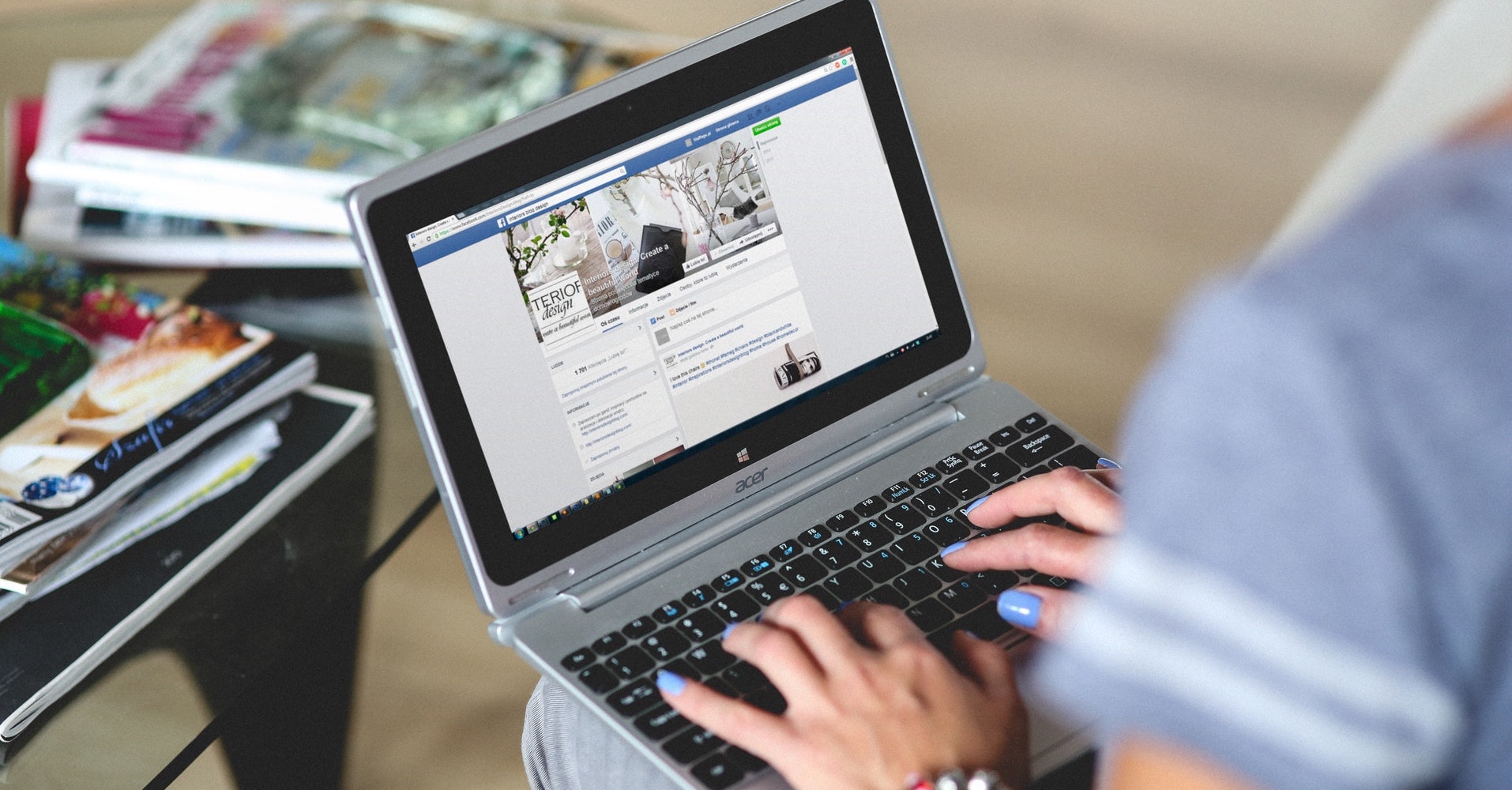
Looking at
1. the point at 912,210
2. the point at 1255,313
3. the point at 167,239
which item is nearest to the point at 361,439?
the point at 167,239

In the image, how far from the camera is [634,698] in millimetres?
794

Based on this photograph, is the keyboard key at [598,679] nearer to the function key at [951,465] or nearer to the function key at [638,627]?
the function key at [638,627]

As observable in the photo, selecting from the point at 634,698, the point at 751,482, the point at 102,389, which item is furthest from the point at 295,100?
the point at 634,698

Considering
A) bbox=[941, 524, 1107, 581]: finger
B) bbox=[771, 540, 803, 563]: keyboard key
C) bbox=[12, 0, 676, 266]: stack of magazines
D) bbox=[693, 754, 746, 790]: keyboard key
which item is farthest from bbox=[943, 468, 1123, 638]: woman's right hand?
bbox=[12, 0, 676, 266]: stack of magazines

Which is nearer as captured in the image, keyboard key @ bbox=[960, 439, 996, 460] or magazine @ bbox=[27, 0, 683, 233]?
keyboard key @ bbox=[960, 439, 996, 460]

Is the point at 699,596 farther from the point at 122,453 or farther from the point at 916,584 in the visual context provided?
the point at 122,453

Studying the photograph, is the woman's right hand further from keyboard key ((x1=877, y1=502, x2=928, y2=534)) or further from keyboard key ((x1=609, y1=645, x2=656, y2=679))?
keyboard key ((x1=609, y1=645, x2=656, y2=679))

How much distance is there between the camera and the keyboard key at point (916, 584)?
33.6 inches

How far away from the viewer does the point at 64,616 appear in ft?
2.86

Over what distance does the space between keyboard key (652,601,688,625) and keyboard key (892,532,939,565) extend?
156mm

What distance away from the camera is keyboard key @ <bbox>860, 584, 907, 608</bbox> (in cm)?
85

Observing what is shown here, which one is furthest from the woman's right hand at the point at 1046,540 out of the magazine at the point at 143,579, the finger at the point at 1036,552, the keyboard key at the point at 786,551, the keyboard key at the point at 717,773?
the magazine at the point at 143,579

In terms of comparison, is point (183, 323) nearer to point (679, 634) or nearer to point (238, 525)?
point (238, 525)

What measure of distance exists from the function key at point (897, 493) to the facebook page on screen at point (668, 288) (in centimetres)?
10
